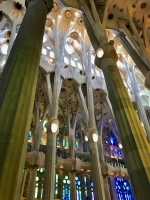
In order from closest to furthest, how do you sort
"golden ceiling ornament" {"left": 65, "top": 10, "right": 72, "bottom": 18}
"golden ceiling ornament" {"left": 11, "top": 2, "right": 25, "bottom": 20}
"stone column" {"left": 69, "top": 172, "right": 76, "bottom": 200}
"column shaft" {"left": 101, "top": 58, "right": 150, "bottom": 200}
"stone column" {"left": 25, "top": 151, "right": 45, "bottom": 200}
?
1. "column shaft" {"left": 101, "top": 58, "right": 150, "bottom": 200}
2. "stone column" {"left": 25, "top": 151, "right": 45, "bottom": 200}
3. "stone column" {"left": 69, "top": 172, "right": 76, "bottom": 200}
4. "golden ceiling ornament" {"left": 11, "top": 2, "right": 25, "bottom": 20}
5. "golden ceiling ornament" {"left": 65, "top": 10, "right": 72, "bottom": 18}

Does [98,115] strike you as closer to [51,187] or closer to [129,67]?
[129,67]

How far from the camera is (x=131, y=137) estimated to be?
462 cm

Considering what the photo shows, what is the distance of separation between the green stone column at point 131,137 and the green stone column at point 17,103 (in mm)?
2527

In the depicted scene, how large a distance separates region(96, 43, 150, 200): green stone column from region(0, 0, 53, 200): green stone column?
8.29 feet

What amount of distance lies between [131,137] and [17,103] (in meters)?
2.92

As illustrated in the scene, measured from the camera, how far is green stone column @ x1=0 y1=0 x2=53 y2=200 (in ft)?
8.36

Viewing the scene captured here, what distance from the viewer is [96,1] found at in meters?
9.62

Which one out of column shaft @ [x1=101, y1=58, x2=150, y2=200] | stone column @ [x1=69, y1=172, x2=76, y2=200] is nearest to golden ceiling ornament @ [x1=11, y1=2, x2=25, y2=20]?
column shaft @ [x1=101, y1=58, x2=150, y2=200]

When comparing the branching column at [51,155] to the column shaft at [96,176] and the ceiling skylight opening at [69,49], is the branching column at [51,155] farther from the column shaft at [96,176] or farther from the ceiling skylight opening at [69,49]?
the ceiling skylight opening at [69,49]

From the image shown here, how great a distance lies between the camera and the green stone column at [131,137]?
12.8 feet

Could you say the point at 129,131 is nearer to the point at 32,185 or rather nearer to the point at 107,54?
the point at 107,54

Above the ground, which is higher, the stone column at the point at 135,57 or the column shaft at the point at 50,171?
the stone column at the point at 135,57

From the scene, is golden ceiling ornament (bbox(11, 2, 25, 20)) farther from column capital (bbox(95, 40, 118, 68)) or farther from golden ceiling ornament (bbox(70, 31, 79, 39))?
column capital (bbox(95, 40, 118, 68))

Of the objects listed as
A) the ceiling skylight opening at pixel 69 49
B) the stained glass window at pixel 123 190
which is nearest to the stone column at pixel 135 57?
the ceiling skylight opening at pixel 69 49
